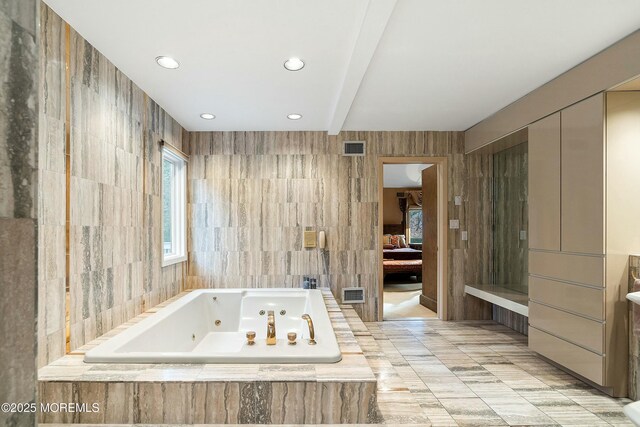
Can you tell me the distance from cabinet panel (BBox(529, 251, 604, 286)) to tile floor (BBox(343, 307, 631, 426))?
771 mm

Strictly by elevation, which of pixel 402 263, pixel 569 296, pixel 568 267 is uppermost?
pixel 568 267

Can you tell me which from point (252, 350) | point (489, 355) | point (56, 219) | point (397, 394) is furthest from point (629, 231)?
point (56, 219)

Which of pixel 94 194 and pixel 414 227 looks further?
pixel 414 227

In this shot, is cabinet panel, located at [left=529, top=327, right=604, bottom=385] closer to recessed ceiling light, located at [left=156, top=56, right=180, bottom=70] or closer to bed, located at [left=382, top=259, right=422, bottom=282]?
recessed ceiling light, located at [left=156, top=56, right=180, bottom=70]

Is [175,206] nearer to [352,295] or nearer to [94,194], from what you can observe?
[94,194]

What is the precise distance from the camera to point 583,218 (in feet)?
8.11

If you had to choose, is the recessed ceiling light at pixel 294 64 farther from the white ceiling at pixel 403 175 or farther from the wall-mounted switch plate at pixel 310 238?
the white ceiling at pixel 403 175

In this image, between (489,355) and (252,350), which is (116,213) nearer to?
(252,350)

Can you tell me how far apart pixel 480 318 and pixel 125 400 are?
3.86 m

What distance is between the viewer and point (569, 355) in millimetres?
2605

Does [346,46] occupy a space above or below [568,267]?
above

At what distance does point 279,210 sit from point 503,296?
251 cm

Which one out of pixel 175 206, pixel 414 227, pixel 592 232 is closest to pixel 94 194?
pixel 175 206

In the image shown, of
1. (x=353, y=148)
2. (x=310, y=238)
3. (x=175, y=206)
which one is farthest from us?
(x=353, y=148)
